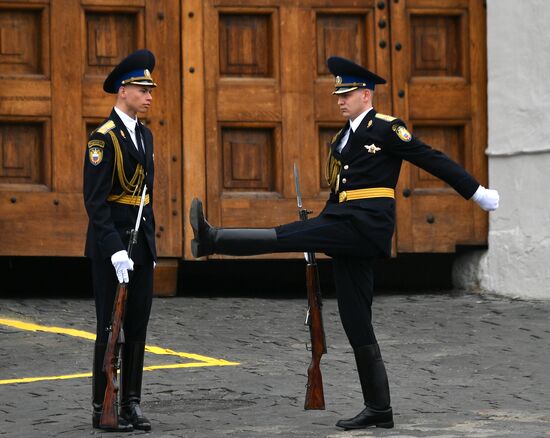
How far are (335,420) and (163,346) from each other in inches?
107

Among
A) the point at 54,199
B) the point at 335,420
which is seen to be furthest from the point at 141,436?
the point at 54,199

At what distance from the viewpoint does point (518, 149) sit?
1206 cm

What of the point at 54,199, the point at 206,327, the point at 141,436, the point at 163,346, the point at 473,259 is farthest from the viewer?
the point at 473,259

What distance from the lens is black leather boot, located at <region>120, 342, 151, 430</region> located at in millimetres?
7262

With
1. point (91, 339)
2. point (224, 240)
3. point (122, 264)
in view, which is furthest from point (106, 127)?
point (91, 339)

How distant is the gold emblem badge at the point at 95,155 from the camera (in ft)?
23.7

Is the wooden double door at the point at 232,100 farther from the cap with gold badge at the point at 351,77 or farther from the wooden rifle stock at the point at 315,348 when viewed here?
the cap with gold badge at the point at 351,77

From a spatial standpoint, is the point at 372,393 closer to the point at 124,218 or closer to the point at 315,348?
the point at 315,348

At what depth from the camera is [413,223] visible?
40.2ft

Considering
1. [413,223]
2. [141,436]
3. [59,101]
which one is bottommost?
[141,436]

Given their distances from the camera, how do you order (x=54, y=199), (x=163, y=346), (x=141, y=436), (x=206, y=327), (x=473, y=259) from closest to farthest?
(x=141, y=436), (x=163, y=346), (x=206, y=327), (x=54, y=199), (x=473, y=259)

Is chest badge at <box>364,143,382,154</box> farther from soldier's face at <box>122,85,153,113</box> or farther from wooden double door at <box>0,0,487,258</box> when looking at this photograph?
wooden double door at <box>0,0,487,258</box>

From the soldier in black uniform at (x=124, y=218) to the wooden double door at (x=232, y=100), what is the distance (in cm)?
422

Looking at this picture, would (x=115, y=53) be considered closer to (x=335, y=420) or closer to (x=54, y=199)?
(x=54, y=199)
